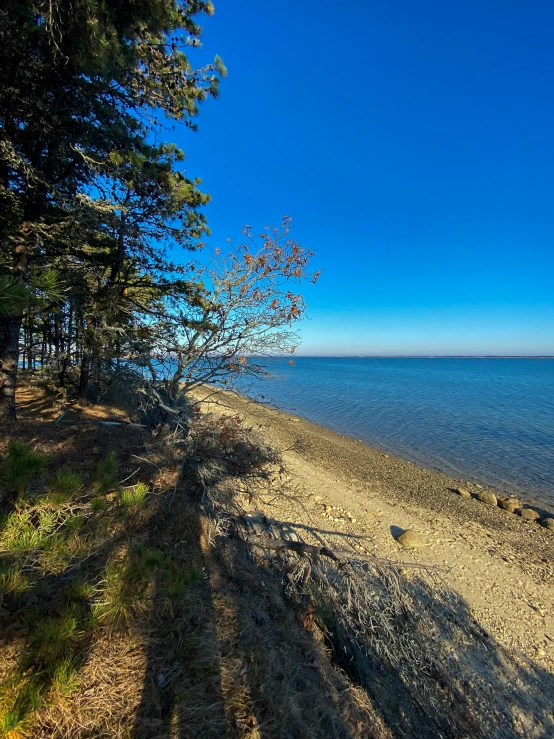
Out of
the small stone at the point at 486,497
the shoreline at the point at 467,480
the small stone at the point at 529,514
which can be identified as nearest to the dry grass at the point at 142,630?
the shoreline at the point at 467,480

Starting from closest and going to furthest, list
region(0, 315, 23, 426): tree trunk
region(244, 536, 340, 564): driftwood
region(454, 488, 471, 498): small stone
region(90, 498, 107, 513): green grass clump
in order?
region(90, 498, 107, 513): green grass clump, region(244, 536, 340, 564): driftwood, region(0, 315, 23, 426): tree trunk, region(454, 488, 471, 498): small stone

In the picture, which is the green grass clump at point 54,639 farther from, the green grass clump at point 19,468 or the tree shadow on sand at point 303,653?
the green grass clump at point 19,468

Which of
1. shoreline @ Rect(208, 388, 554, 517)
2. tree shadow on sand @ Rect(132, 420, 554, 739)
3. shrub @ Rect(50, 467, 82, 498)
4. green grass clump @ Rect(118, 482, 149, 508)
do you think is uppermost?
shrub @ Rect(50, 467, 82, 498)

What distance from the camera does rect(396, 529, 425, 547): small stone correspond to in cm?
775

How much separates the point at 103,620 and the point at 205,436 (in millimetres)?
3904

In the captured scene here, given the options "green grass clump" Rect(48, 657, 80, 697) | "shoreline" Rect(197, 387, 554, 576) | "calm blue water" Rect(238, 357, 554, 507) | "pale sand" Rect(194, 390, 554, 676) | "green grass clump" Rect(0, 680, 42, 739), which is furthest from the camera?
"calm blue water" Rect(238, 357, 554, 507)

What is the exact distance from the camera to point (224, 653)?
111 inches

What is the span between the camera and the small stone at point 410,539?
25.4 ft

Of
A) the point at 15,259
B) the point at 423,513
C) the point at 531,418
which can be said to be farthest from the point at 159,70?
the point at 531,418

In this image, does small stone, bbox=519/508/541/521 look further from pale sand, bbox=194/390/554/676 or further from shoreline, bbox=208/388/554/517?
shoreline, bbox=208/388/554/517

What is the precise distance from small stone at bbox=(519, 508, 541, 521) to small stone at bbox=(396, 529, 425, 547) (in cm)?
439

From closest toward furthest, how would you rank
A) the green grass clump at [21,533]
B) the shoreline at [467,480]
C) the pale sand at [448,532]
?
1. the green grass clump at [21,533]
2. the pale sand at [448,532]
3. the shoreline at [467,480]

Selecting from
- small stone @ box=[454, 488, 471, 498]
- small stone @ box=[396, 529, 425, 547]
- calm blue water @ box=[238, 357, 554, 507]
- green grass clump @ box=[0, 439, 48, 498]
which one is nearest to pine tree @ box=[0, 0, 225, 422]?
green grass clump @ box=[0, 439, 48, 498]

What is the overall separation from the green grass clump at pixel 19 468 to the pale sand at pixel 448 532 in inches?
149
